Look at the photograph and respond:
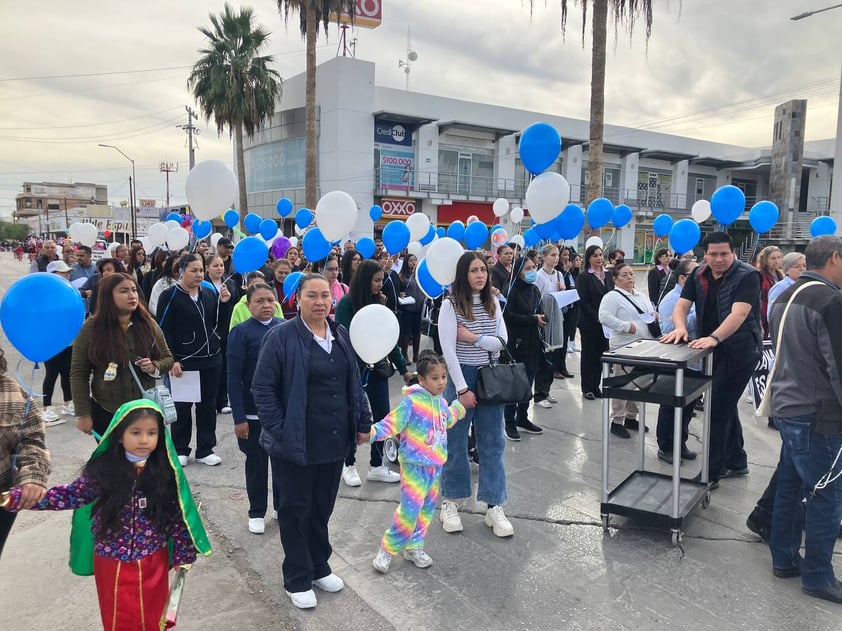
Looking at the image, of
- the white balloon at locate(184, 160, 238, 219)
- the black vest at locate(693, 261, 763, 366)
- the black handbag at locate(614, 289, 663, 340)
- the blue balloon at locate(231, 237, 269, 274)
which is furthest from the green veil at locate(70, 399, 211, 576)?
the black handbag at locate(614, 289, 663, 340)

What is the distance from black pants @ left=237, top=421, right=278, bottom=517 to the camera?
12.6ft

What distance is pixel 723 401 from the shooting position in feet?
14.3

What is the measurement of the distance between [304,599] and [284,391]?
3.58ft

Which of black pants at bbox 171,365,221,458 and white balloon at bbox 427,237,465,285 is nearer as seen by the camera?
white balloon at bbox 427,237,465,285

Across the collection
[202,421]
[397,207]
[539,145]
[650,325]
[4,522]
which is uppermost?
[397,207]

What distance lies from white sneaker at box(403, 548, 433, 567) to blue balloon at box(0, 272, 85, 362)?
7.34 ft

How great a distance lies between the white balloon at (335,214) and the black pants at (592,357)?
3.12m

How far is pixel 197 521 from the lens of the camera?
7.95 feet

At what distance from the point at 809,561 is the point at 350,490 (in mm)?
3020

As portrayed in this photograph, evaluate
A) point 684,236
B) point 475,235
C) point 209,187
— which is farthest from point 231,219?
point 684,236

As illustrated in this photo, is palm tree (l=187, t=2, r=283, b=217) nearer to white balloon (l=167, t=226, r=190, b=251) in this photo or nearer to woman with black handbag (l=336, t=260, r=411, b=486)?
white balloon (l=167, t=226, r=190, b=251)

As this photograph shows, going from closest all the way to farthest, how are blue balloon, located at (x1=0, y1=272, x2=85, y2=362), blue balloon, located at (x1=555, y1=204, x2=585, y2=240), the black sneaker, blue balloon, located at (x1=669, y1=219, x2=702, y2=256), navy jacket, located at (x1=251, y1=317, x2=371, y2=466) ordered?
blue balloon, located at (x1=0, y1=272, x2=85, y2=362)
navy jacket, located at (x1=251, y1=317, x2=371, y2=466)
the black sneaker
blue balloon, located at (x1=555, y1=204, x2=585, y2=240)
blue balloon, located at (x1=669, y1=219, x2=702, y2=256)

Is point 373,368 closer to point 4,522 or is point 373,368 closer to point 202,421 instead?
point 202,421

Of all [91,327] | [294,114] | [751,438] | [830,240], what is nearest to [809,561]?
[830,240]
